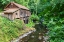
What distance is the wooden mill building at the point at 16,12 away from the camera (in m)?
39.6

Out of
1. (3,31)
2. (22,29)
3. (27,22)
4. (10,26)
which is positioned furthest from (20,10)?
(3,31)

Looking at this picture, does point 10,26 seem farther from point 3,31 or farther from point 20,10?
point 20,10

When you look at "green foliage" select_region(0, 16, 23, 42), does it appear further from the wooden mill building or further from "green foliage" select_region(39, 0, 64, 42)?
"green foliage" select_region(39, 0, 64, 42)

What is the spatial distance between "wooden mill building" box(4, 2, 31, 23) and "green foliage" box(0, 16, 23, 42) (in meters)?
4.85

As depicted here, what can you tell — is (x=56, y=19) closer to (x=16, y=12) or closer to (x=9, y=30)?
(x=9, y=30)

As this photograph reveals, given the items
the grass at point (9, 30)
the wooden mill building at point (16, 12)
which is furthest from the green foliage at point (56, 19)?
the wooden mill building at point (16, 12)

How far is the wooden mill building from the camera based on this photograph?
130 feet

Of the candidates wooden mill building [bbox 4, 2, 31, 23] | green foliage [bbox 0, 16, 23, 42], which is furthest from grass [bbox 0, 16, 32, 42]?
wooden mill building [bbox 4, 2, 31, 23]

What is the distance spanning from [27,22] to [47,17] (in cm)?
3715

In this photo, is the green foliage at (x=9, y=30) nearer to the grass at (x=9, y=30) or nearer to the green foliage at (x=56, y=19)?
the grass at (x=9, y=30)

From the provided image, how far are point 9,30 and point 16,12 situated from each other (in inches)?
441

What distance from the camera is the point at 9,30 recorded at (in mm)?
30531

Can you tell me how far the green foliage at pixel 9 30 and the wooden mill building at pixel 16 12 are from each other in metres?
4.85

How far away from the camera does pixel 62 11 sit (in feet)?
27.7
